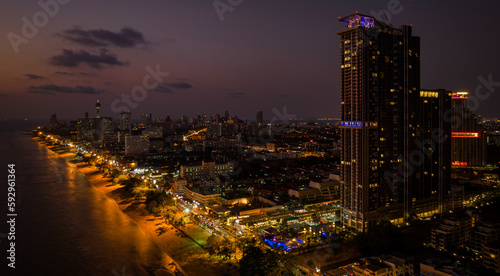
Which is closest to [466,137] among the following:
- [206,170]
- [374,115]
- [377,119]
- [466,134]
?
[466,134]

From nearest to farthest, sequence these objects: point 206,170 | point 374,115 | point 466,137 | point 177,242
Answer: point 177,242, point 374,115, point 206,170, point 466,137

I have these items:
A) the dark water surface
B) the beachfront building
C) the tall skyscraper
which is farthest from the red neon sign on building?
the dark water surface

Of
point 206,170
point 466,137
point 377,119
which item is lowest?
point 206,170

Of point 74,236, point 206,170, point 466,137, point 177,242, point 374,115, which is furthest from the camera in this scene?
point 466,137

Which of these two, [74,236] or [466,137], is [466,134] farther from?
[74,236]

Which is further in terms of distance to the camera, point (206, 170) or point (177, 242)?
point (206, 170)

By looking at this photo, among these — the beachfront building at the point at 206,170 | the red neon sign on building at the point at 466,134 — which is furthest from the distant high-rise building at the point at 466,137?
the beachfront building at the point at 206,170

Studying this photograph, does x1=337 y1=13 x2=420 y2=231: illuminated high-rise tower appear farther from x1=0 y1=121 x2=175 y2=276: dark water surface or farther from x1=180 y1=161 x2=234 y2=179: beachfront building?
x1=180 y1=161 x2=234 y2=179: beachfront building

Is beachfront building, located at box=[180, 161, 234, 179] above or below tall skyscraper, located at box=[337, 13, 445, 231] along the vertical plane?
below
